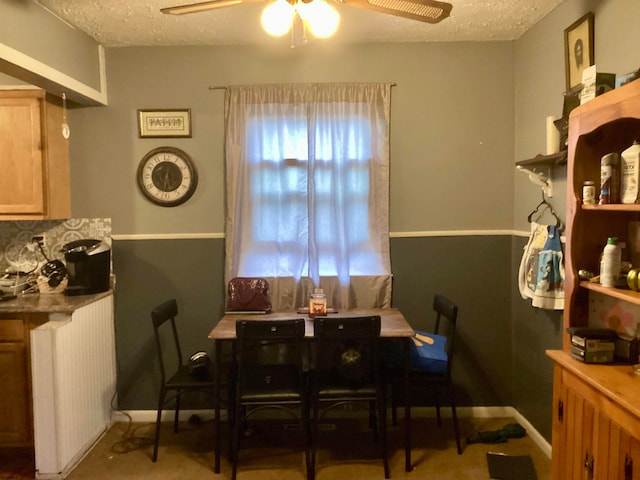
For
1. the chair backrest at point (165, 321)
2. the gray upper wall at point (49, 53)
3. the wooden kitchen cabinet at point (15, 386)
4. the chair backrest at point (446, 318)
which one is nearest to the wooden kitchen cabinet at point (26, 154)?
the gray upper wall at point (49, 53)

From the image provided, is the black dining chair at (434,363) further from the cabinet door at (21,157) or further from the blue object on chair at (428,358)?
the cabinet door at (21,157)

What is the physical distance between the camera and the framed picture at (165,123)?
10.7 ft

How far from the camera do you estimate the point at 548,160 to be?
256 centimetres

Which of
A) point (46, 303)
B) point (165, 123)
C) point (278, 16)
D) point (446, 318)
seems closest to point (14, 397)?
point (46, 303)

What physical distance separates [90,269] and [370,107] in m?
2.16

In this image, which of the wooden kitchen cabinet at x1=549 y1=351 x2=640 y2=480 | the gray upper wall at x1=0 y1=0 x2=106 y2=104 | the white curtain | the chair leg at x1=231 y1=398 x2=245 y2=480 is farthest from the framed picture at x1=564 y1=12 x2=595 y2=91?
the gray upper wall at x1=0 y1=0 x2=106 y2=104

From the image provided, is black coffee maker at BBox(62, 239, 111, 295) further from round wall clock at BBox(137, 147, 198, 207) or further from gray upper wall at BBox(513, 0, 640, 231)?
gray upper wall at BBox(513, 0, 640, 231)

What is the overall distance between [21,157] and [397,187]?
249 centimetres

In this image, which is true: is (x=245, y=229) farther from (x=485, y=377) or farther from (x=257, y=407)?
(x=485, y=377)

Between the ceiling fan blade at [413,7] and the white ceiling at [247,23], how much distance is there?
2.88ft

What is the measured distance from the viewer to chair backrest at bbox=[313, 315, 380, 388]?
2.52 m

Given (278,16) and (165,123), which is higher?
(278,16)

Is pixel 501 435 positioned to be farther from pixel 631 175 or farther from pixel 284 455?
pixel 631 175

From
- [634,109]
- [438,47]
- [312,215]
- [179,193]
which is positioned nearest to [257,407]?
[312,215]
